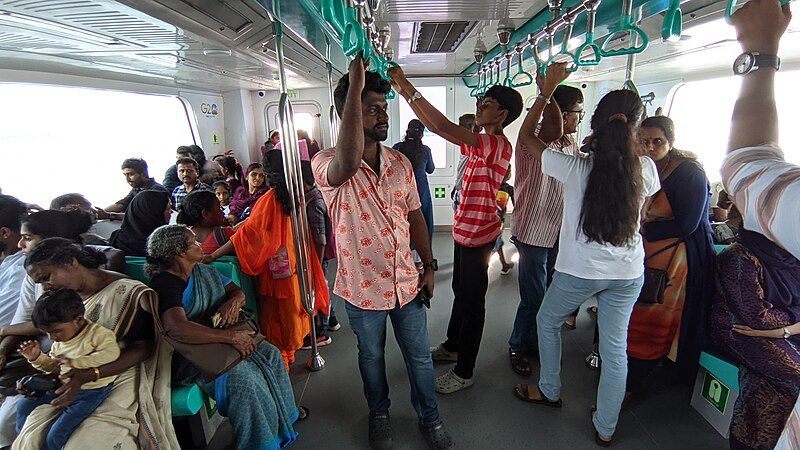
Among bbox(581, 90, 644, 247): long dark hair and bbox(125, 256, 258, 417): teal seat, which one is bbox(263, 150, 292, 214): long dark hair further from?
bbox(581, 90, 644, 247): long dark hair

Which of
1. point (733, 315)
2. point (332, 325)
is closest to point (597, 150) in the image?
point (733, 315)

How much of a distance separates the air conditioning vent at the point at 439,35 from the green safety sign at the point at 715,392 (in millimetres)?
2692

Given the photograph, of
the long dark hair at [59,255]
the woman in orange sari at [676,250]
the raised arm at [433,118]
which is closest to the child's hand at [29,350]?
the long dark hair at [59,255]

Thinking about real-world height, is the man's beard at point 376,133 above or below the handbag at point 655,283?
above

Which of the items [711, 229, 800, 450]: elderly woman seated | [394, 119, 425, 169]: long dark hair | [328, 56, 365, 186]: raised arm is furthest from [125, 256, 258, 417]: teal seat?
[711, 229, 800, 450]: elderly woman seated

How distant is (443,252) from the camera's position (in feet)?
18.0

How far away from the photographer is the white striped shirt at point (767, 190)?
26.1 inches

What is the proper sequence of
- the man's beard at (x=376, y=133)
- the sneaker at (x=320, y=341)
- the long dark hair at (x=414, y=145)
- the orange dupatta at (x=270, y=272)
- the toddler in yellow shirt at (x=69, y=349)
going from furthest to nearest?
the long dark hair at (x=414, y=145)
the sneaker at (x=320, y=341)
the orange dupatta at (x=270, y=272)
the man's beard at (x=376, y=133)
the toddler in yellow shirt at (x=69, y=349)

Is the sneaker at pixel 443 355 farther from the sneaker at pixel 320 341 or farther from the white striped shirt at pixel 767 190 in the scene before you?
the white striped shirt at pixel 767 190

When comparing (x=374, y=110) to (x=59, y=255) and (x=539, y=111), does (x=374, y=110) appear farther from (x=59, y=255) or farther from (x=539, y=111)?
(x=59, y=255)

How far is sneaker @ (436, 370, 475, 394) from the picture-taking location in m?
2.46

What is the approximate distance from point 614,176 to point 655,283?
92cm

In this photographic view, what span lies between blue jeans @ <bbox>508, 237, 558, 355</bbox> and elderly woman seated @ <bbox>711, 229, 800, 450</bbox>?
0.96m

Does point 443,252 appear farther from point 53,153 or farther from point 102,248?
point 53,153
